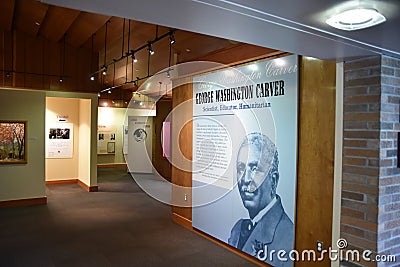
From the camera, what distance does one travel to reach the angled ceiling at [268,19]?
160cm

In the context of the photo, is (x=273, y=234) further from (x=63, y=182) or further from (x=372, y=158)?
(x=63, y=182)

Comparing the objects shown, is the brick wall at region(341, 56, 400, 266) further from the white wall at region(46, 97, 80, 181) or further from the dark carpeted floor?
the white wall at region(46, 97, 80, 181)

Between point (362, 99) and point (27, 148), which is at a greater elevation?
point (362, 99)

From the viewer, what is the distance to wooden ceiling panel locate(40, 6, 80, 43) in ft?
19.0

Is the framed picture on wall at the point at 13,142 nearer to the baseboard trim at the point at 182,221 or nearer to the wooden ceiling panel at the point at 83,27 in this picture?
the wooden ceiling panel at the point at 83,27

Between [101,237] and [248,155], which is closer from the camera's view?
[248,155]

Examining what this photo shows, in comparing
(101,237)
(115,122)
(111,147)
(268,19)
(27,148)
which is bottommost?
(101,237)

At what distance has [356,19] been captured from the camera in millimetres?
1796

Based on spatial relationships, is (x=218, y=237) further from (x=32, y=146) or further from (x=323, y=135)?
(x=32, y=146)

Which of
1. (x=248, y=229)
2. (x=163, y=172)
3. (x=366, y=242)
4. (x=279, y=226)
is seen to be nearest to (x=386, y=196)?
(x=366, y=242)

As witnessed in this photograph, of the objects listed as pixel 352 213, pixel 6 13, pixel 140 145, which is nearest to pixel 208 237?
pixel 352 213

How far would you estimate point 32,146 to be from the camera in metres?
7.05

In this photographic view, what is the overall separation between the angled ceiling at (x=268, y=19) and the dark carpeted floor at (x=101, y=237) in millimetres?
2863

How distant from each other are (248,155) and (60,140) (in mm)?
6971
